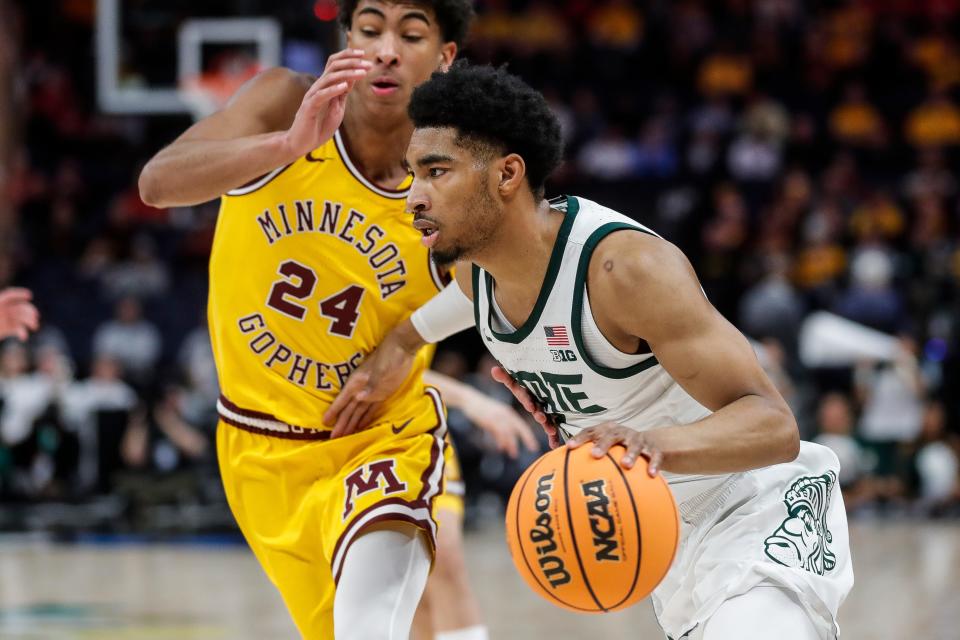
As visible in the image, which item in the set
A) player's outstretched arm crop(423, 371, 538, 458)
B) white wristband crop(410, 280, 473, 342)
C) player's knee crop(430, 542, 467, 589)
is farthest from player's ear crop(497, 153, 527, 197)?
player's knee crop(430, 542, 467, 589)

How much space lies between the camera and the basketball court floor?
26.6 ft

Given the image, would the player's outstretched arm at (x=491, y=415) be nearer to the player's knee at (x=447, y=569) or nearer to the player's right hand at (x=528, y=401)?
the player's knee at (x=447, y=569)

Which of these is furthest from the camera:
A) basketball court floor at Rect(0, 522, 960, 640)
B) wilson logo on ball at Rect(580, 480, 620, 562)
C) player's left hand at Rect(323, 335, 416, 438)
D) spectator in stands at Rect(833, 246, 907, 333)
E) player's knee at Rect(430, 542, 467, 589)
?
spectator in stands at Rect(833, 246, 907, 333)

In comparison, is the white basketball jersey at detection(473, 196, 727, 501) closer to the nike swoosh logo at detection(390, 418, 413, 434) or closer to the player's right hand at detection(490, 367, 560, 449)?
the player's right hand at detection(490, 367, 560, 449)

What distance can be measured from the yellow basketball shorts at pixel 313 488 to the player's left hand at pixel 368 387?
0.19 feet

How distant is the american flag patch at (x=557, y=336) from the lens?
3.59 meters

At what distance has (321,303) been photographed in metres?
4.36

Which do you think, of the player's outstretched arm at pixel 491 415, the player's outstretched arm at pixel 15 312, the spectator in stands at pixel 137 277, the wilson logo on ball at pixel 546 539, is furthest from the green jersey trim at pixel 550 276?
the spectator in stands at pixel 137 277

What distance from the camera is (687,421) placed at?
3.69 meters

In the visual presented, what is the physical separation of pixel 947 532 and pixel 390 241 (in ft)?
33.0

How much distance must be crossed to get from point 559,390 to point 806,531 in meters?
0.76

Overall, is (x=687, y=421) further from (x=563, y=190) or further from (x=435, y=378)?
(x=563, y=190)

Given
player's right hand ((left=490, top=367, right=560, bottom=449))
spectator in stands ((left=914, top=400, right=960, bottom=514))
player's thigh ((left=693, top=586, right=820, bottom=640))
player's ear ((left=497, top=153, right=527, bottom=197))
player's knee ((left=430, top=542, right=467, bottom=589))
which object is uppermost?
player's ear ((left=497, top=153, right=527, bottom=197))

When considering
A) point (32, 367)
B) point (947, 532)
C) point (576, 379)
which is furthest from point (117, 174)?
point (576, 379)
